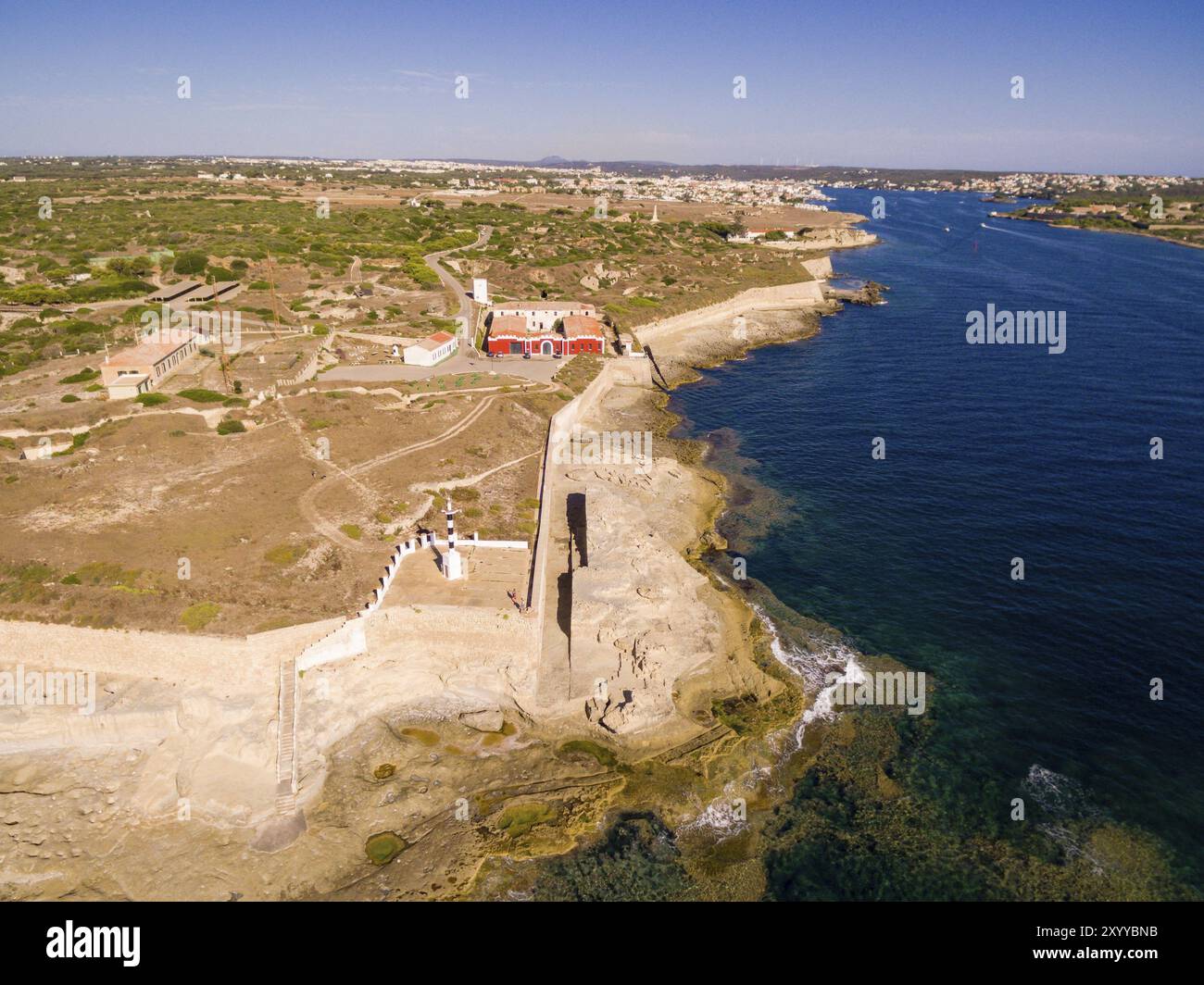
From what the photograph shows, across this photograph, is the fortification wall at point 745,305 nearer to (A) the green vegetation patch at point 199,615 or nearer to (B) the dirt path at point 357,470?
(B) the dirt path at point 357,470

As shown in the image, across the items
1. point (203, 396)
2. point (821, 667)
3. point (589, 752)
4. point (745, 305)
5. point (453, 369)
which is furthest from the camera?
point (745, 305)

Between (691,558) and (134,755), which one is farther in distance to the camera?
(691,558)

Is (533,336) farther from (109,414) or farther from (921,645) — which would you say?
(921,645)

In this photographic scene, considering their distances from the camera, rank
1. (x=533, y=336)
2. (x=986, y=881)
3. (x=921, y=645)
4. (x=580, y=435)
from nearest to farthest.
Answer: (x=986, y=881) < (x=921, y=645) < (x=580, y=435) < (x=533, y=336)

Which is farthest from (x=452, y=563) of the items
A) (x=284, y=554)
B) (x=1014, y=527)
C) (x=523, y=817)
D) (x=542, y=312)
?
(x=542, y=312)

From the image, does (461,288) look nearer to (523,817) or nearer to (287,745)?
(287,745)

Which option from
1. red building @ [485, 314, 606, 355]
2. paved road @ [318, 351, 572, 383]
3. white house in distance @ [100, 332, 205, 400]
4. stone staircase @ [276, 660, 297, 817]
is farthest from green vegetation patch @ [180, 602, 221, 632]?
red building @ [485, 314, 606, 355]
